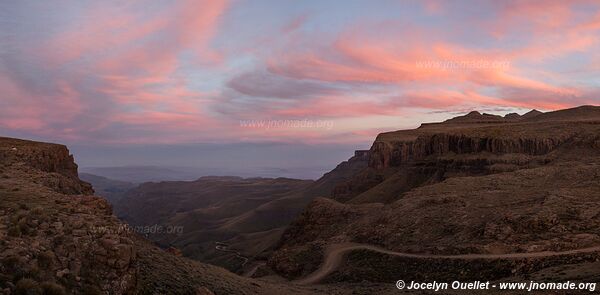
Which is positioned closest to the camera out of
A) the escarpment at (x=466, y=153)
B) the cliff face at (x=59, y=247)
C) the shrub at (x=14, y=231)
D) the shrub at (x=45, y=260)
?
the cliff face at (x=59, y=247)

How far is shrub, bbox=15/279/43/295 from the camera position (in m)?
12.4

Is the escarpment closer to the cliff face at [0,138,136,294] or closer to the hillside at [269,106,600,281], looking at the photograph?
the hillside at [269,106,600,281]

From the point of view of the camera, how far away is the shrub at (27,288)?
40.8 ft

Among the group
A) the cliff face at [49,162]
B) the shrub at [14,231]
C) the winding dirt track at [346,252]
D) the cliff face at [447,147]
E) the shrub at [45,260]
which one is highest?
the cliff face at [447,147]

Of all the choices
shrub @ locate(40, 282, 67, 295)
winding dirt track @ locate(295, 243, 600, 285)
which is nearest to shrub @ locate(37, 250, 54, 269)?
shrub @ locate(40, 282, 67, 295)

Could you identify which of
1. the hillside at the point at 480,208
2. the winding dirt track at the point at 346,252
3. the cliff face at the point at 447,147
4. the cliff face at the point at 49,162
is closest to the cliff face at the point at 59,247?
the cliff face at the point at 49,162

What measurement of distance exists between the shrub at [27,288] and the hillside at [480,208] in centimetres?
2946

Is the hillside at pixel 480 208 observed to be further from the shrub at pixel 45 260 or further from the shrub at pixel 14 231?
the shrub at pixel 14 231

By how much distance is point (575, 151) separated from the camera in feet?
250

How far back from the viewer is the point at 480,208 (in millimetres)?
45969

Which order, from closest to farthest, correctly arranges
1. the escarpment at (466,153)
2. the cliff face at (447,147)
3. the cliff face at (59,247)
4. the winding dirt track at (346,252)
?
1. the cliff face at (59,247)
2. the winding dirt track at (346,252)
3. the escarpment at (466,153)
4. the cliff face at (447,147)

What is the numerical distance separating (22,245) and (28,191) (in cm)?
976

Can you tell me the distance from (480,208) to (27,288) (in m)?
43.1

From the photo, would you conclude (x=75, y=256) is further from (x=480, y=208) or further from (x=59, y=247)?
(x=480, y=208)
